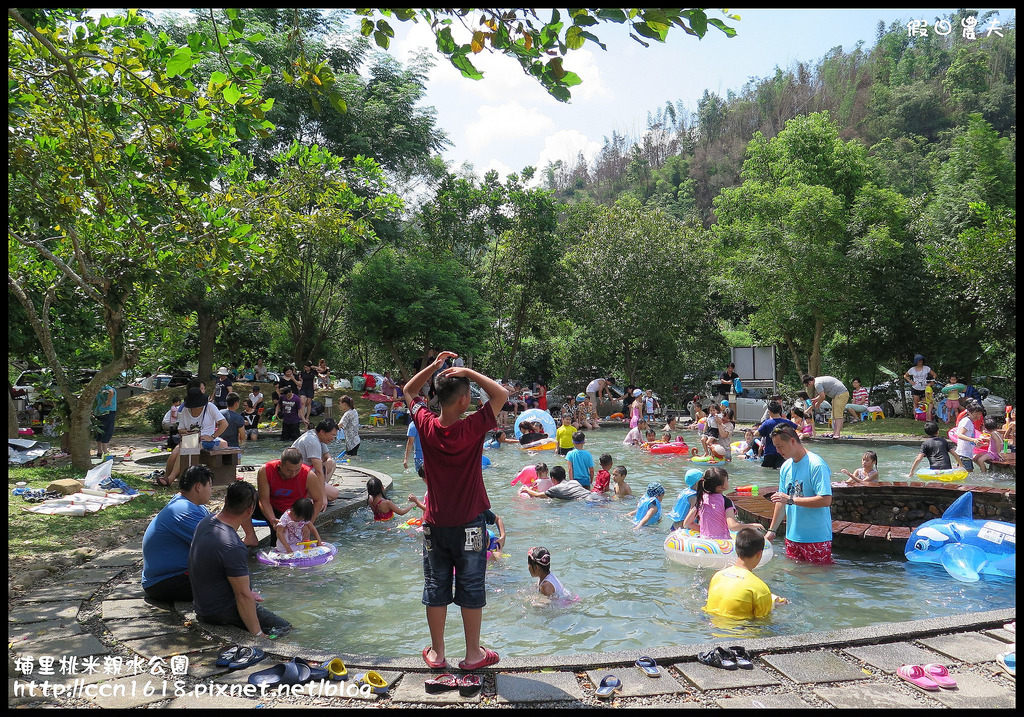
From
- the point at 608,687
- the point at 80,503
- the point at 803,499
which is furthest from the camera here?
the point at 80,503

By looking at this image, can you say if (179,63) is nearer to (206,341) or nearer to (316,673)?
(316,673)

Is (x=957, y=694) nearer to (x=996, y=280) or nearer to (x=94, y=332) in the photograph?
(x=94, y=332)

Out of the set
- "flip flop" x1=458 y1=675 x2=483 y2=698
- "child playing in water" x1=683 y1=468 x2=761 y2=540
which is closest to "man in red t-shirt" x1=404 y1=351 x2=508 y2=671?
"flip flop" x1=458 y1=675 x2=483 y2=698

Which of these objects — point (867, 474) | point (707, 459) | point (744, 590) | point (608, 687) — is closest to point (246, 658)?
point (608, 687)

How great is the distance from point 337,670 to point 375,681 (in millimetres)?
283

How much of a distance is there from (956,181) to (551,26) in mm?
26989

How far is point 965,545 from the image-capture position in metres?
7.00

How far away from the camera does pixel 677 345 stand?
91.0ft

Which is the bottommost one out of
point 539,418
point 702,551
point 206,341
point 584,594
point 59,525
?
point 584,594

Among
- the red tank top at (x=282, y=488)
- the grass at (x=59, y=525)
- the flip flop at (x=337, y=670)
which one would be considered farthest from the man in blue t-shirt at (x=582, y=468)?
the flip flop at (x=337, y=670)

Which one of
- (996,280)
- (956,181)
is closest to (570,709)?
(996,280)

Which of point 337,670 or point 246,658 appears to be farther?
point 246,658

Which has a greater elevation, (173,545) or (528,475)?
(173,545)

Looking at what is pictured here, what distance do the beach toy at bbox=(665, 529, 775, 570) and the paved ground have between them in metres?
2.35
